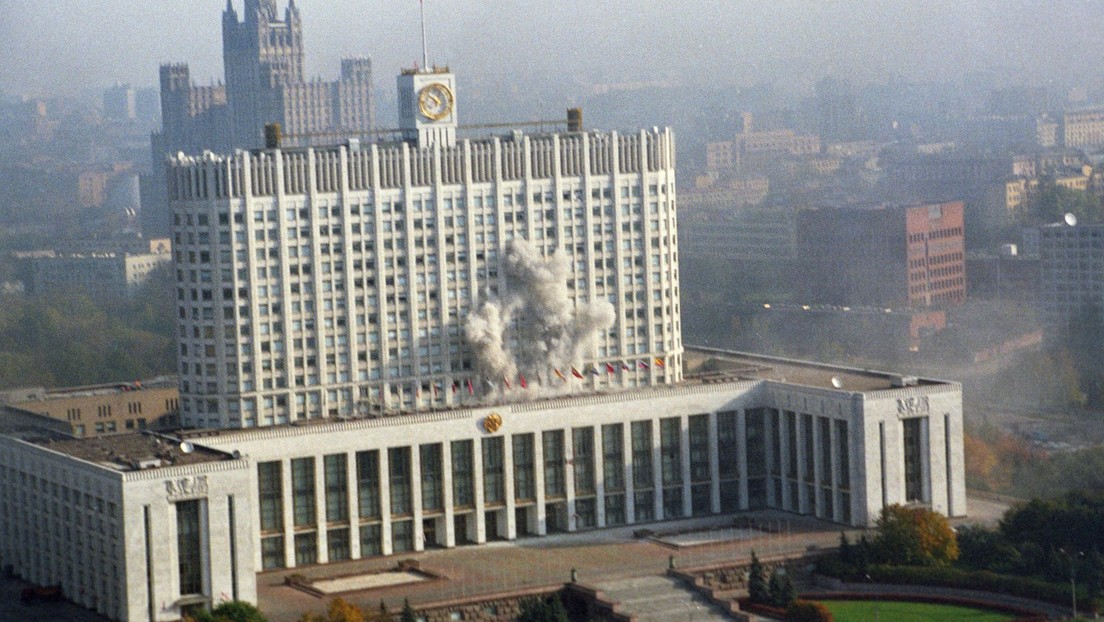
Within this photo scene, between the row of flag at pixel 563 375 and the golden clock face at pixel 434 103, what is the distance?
380 inches

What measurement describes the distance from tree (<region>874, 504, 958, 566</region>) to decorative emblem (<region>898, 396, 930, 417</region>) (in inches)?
190

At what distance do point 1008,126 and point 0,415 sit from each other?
125881 mm

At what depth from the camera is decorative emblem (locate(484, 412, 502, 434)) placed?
8200 centimetres

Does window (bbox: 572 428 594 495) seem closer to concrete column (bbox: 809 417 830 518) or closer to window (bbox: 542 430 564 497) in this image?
window (bbox: 542 430 564 497)

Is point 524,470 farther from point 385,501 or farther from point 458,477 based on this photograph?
point 385,501

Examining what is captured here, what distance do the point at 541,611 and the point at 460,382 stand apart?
14.3 metres

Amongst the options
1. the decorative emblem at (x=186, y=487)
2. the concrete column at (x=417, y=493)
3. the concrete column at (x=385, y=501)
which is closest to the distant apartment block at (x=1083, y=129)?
the concrete column at (x=417, y=493)

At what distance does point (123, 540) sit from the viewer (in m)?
71.4

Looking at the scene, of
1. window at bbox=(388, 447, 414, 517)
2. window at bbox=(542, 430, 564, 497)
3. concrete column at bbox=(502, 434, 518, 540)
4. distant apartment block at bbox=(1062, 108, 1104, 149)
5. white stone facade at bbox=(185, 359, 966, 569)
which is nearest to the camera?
white stone facade at bbox=(185, 359, 966, 569)

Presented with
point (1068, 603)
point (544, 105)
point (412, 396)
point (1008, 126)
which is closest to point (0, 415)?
point (412, 396)

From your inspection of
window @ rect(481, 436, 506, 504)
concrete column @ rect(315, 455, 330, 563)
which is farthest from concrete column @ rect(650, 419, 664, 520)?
concrete column @ rect(315, 455, 330, 563)

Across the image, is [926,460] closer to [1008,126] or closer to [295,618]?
[295,618]

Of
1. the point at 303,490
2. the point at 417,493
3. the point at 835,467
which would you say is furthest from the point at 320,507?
the point at 835,467

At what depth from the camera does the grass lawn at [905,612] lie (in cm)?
7350
